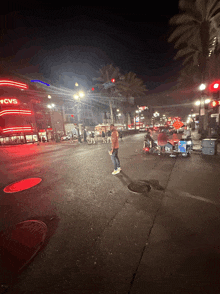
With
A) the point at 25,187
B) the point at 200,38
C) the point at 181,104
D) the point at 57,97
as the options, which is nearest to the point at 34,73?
the point at 57,97

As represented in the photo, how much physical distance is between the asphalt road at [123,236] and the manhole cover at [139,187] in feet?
0.57

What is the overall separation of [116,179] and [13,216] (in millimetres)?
3473

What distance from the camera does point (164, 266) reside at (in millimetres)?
1992

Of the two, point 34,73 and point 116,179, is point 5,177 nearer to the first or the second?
point 116,179

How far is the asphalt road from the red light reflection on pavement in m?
0.44

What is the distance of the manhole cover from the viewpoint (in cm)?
431

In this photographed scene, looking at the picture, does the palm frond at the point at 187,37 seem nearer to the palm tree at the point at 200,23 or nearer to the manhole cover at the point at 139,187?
the palm tree at the point at 200,23

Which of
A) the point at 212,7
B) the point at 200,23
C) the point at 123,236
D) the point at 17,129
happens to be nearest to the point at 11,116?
the point at 17,129

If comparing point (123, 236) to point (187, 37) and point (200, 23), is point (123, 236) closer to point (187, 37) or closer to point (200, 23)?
point (200, 23)

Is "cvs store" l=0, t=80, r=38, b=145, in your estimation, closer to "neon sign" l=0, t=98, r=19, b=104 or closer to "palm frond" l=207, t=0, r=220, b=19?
"neon sign" l=0, t=98, r=19, b=104

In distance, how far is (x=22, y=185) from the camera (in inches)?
215

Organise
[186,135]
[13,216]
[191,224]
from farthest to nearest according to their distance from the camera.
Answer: [186,135] → [13,216] → [191,224]

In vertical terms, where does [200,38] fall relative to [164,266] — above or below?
above

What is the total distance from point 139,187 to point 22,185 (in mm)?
4807
